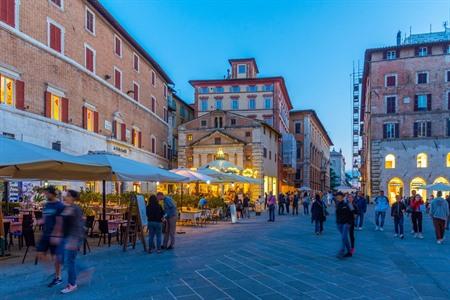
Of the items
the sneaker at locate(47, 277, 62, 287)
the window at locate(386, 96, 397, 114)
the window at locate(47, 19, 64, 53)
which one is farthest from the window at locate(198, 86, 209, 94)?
the sneaker at locate(47, 277, 62, 287)

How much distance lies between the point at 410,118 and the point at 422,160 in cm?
439

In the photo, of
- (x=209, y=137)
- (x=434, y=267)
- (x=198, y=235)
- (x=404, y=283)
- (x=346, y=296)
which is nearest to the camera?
(x=346, y=296)

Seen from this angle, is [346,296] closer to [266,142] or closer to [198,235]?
[198,235]

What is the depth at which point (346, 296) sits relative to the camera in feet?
20.9

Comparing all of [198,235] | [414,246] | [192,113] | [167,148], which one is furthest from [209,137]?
[414,246]

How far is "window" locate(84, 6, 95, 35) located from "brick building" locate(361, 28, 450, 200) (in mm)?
30121

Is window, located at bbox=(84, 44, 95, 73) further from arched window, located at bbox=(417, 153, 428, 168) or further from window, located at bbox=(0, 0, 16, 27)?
arched window, located at bbox=(417, 153, 428, 168)

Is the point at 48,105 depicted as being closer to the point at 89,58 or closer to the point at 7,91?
the point at 7,91

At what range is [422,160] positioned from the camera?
4138 centimetres

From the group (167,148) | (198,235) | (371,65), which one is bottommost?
(198,235)

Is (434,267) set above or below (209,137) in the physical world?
below

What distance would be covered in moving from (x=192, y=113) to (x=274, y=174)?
15.6m

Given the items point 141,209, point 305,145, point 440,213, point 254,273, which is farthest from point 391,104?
point 254,273

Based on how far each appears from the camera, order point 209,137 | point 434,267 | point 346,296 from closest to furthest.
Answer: point 346,296 → point 434,267 → point 209,137
